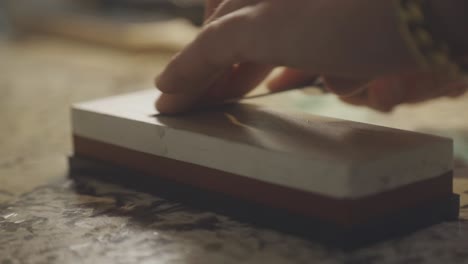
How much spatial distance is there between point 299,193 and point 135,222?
0.54 feet

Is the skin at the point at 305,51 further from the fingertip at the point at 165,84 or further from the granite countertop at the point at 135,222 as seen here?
the granite countertop at the point at 135,222

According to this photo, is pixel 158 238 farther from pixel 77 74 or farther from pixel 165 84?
pixel 77 74

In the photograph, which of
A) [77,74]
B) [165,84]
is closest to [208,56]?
[165,84]

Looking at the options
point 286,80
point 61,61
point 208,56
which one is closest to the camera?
point 208,56

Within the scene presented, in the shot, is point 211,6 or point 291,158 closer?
point 291,158

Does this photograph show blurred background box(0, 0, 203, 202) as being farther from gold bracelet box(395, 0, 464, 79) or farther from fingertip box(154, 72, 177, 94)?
gold bracelet box(395, 0, 464, 79)

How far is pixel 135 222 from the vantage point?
0.74 m

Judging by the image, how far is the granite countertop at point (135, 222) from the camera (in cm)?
65

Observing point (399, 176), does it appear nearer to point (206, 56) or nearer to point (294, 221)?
point (294, 221)

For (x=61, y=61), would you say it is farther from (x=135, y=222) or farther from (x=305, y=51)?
(x=305, y=51)

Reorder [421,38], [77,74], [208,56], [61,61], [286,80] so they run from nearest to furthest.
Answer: [421,38], [208,56], [286,80], [77,74], [61,61]

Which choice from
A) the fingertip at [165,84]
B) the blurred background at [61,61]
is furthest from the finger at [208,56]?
the blurred background at [61,61]

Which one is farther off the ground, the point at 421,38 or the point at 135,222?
the point at 421,38

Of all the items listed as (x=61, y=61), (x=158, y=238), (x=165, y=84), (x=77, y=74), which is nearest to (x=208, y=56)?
(x=165, y=84)
